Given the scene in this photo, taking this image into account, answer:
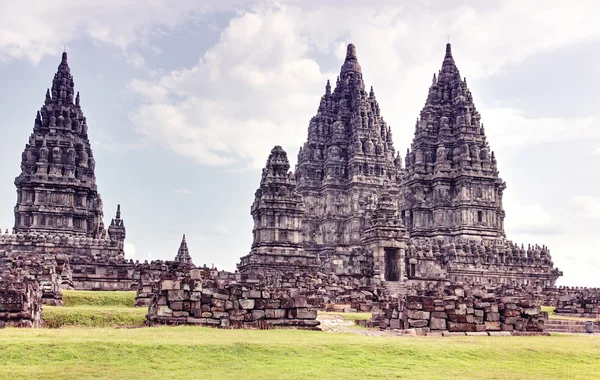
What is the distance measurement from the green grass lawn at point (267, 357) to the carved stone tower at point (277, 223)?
3423cm

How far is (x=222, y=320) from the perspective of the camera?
19109mm

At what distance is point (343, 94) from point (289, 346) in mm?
62285

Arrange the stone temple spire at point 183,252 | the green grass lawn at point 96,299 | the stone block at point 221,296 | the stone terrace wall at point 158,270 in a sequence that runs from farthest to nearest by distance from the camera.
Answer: the stone temple spire at point 183,252, the stone terrace wall at point 158,270, the green grass lawn at point 96,299, the stone block at point 221,296

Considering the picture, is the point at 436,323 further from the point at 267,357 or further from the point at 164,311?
the point at 267,357

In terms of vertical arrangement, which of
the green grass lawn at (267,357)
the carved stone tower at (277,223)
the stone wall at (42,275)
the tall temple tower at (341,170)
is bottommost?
the green grass lawn at (267,357)

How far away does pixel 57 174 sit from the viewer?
55625 millimetres

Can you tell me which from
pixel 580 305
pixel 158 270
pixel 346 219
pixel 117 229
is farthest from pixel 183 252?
pixel 580 305

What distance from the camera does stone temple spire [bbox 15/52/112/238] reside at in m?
54.6

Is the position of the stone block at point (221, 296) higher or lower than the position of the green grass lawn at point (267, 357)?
higher

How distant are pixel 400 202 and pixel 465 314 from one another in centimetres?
4473

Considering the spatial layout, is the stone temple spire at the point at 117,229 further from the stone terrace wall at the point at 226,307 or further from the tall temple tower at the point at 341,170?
the stone terrace wall at the point at 226,307

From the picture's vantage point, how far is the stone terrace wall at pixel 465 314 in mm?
20469

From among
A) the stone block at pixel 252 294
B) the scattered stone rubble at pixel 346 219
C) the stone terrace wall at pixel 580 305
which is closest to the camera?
the stone block at pixel 252 294

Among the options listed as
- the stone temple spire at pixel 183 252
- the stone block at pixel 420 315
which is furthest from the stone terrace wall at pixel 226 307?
the stone temple spire at pixel 183 252
